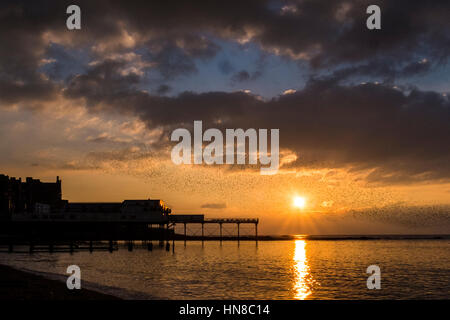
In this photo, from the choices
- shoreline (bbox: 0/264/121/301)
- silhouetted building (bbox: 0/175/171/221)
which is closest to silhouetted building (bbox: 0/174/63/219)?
silhouetted building (bbox: 0/175/171/221)

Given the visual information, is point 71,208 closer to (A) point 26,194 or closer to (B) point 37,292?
(A) point 26,194

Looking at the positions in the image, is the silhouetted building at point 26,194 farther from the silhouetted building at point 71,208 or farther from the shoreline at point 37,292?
the shoreline at point 37,292

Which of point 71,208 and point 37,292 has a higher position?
point 71,208

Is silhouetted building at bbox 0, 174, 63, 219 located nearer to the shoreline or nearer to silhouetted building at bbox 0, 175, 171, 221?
silhouetted building at bbox 0, 175, 171, 221

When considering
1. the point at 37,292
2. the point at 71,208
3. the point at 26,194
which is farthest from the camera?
the point at 26,194

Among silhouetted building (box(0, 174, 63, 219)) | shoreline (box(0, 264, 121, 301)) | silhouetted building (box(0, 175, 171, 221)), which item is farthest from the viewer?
silhouetted building (box(0, 174, 63, 219))

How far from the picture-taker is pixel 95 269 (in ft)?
161

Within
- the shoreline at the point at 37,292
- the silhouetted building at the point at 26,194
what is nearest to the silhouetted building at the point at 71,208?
the silhouetted building at the point at 26,194

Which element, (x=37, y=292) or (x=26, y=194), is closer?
(x=37, y=292)

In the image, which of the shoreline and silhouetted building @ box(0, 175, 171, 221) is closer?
the shoreline

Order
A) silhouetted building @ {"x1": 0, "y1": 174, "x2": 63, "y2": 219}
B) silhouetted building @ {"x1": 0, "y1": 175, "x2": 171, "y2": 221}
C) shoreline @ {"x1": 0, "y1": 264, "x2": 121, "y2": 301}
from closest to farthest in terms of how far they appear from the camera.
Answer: shoreline @ {"x1": 0, "y1": 264, "x2": 121, "y2": 301}
silhouetted building @ {"x1": 0, "y1": 175, "x2": 171, "y2": 221}
silhouetted building @ {"x1": 0, "y1": 174, "x2": 63, "y2": 219}

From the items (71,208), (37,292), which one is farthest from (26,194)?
(37,292)
